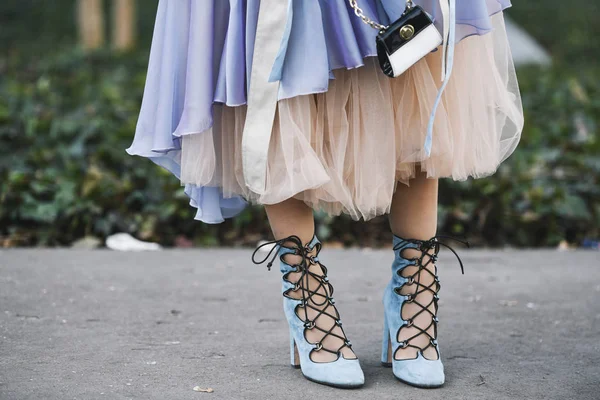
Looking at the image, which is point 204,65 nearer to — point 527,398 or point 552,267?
point 527,398

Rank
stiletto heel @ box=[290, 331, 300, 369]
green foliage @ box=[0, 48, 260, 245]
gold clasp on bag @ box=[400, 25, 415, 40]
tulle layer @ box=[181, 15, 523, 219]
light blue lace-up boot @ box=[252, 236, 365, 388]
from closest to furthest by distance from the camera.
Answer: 1. gold clasp on bag @ box=[400, 25, 415, 40]
2. tulle layer @ box=[181, 15, 523, 219]
3. light blue lace-up boot @ box=[252, 236, 365, 388]
4. stiletto heel @ box=[290, 331, 300, 369]
5. green foliage @ box=[0, 48, 260, 245]

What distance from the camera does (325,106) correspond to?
204 cm

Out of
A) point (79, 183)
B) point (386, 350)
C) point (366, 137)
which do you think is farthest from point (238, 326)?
point (79, 183)

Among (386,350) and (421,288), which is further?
(386,350)

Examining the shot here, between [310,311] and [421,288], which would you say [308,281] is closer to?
[310,311]

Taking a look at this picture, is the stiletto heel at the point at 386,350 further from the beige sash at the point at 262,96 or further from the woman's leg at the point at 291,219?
the beige sash at the point at 262,96

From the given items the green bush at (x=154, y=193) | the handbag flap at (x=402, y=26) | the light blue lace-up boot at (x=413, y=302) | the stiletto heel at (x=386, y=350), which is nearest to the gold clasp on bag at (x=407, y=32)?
the handbag flap at (x=402, y=26)

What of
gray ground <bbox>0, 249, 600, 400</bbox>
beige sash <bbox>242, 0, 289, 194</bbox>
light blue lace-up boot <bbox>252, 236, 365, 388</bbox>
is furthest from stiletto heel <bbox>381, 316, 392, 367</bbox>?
beige sash <bbox>242, 0, 289, 194</bbox>

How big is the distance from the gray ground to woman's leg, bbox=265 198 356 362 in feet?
0.40

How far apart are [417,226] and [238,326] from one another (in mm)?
835

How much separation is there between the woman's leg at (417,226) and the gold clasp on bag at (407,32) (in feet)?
1.46

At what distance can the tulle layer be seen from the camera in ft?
6.50

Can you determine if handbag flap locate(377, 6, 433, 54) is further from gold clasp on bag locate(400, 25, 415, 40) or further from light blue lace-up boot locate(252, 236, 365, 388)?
light blue lace-up boot locate(252, 236, 365, 388)

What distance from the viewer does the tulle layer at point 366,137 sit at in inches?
78.0
